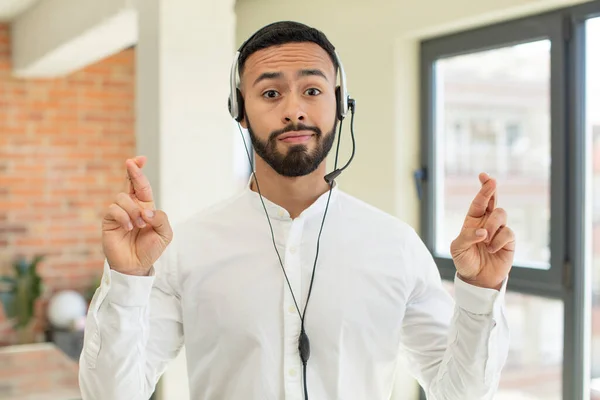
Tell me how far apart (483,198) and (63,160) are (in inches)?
167

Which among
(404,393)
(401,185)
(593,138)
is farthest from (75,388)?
(593,138)

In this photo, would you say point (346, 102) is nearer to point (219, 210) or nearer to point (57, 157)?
point (219, 210)

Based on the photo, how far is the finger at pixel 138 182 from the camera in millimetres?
1228

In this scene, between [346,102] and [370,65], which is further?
[370,65]

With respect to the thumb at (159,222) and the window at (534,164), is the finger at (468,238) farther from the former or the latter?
the window at (534,164)

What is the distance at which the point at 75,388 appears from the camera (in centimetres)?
284

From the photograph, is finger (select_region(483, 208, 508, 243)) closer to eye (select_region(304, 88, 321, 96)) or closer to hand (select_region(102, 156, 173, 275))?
eye (select_region(304, 88, 321, 96))

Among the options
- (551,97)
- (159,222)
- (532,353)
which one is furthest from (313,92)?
(532,353)

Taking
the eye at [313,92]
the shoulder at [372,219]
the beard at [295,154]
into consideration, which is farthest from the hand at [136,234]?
the shoulder at [372,219]

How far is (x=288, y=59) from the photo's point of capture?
1.44 m

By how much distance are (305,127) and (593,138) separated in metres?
1.57

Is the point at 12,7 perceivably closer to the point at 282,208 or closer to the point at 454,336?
the point at 282,208

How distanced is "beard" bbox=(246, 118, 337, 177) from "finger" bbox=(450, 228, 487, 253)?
0.35 m

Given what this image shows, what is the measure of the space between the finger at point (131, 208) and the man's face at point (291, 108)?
1.12ft
